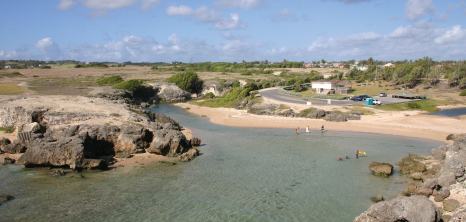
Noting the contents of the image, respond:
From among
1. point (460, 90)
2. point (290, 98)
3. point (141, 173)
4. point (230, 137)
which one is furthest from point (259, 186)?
point (460, 90)

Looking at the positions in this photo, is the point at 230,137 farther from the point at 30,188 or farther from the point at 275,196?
the point at 30,188

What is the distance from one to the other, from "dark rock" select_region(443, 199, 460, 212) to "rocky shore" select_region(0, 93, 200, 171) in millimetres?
19300

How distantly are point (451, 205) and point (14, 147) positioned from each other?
113ft

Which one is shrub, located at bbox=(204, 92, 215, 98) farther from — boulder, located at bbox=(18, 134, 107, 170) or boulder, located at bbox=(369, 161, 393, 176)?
boulder, located at bbox=(369, 161, 393, 176)

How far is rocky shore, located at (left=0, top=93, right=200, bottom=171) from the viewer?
83.6 ft

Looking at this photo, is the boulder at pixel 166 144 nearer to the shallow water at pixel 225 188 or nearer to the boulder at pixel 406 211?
the shallow water at pixel 225 188

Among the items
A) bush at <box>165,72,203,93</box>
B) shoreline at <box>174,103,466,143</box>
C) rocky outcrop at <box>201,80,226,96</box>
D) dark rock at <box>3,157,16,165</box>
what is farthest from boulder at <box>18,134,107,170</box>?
rocky outcrop at <box>201,80,226,96</box>

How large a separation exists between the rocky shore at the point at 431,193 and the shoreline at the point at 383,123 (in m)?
11.2

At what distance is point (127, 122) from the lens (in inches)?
1268

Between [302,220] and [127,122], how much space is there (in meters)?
21.5

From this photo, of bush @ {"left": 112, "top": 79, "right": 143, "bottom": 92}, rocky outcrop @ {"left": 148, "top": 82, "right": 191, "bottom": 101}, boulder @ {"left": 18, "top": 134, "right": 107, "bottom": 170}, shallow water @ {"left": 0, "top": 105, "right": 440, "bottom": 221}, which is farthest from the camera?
rocky outcrop @ {"left": 148, "top": 82, "right": 191, "bottom": 101}

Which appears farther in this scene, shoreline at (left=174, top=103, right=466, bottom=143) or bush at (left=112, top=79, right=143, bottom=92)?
bush at (left=112, top=79, right=143, bottom=92)

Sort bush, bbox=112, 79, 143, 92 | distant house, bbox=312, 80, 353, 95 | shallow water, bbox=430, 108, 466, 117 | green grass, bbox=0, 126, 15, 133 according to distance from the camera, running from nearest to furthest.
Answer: green grass, bbox=0, 126, 15, 133
shallow water, bbox=430, 108, 466, 117
distant house, bbox=312, 80, 353, 95
bush, bbox=112, 79, 143, 92

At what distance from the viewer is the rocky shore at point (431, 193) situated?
557 inches
